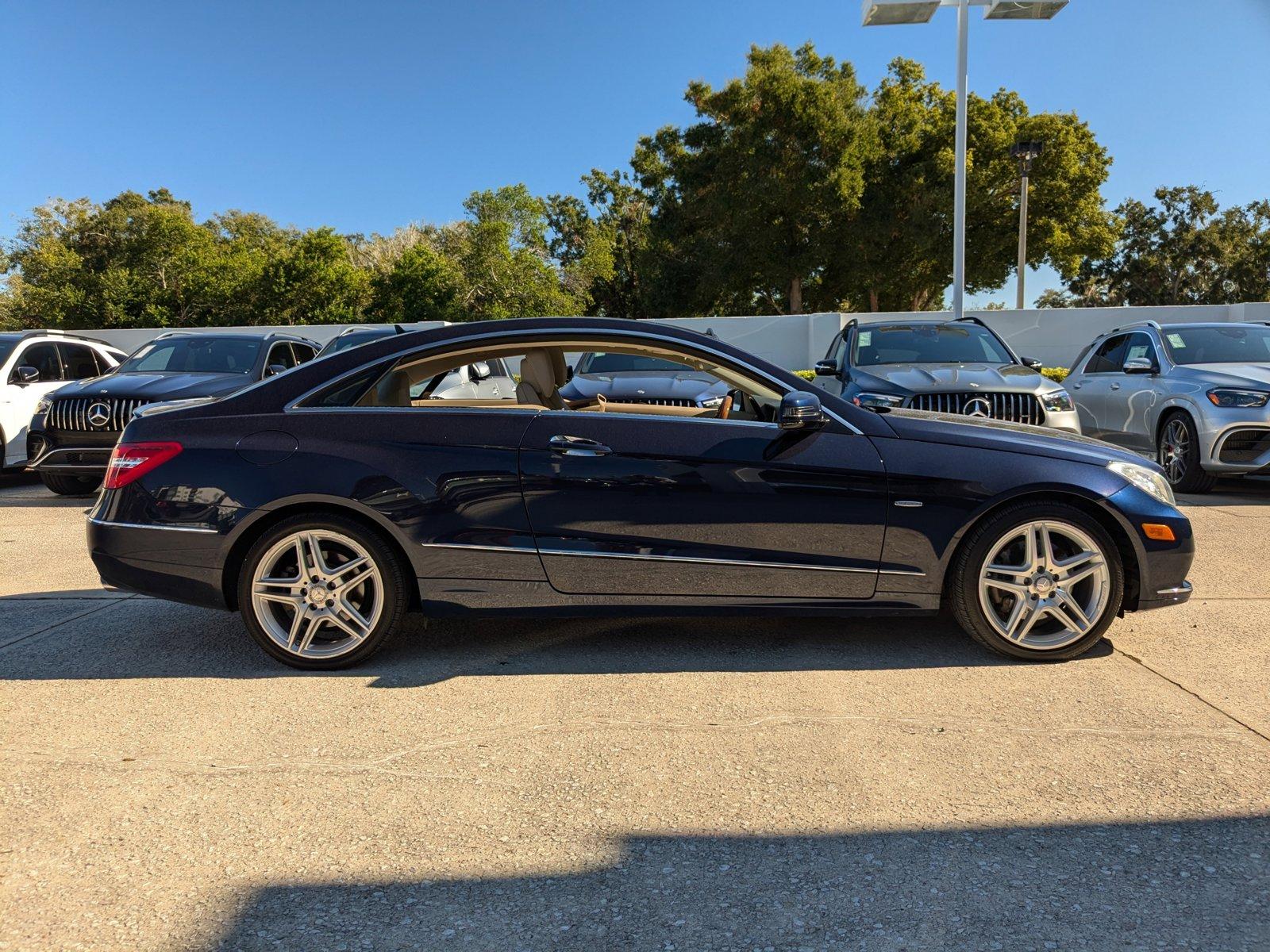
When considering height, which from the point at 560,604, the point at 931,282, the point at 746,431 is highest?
the point at 931,282

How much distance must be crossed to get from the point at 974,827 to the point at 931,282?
40.9 metres

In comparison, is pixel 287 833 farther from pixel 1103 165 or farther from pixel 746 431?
pixel 1103 165

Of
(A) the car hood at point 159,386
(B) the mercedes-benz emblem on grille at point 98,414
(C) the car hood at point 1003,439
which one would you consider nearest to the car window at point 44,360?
(A) the car hood at point 159,386

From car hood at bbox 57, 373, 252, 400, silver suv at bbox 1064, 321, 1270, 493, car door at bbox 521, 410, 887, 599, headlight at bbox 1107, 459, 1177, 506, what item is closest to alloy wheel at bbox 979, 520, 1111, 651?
headlight at bbox 1107, 459, 1177, 506

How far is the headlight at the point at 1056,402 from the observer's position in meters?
8.09

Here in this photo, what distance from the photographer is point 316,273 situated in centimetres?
4312

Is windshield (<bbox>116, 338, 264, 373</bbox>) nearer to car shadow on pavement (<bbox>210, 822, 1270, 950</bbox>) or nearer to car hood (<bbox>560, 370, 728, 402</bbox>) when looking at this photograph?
car hood (<bbox>560, 370, 728, 402</bbox>)

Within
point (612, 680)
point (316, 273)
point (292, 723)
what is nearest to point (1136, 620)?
point (612, 680)

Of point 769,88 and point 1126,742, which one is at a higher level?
point 769,88

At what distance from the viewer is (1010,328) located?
89.1 ft

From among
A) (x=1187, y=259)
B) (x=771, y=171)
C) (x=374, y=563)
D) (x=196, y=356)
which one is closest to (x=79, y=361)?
(x=196, y=356)

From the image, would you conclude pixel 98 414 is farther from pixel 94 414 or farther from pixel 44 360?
pixel 44 360

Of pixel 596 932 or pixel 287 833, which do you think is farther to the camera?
pixel 287 833

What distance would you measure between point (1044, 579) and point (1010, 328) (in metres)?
25.0
